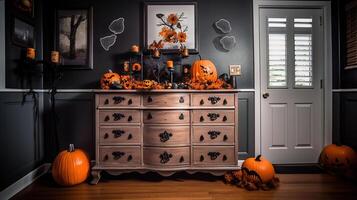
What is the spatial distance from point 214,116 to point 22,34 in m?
2.28

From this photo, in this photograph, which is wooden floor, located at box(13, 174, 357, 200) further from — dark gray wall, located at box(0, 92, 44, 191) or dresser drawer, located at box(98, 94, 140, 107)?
dresser drawer, located at box(98, 94, 140, 107)

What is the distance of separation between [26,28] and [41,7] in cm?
50

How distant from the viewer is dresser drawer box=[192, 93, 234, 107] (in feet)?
8.41

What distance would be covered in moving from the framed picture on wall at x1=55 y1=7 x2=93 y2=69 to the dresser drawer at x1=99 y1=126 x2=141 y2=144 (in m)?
0.98

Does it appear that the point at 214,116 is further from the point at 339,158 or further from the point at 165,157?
the point at 339,158

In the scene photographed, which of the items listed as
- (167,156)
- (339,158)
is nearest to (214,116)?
(167,156)

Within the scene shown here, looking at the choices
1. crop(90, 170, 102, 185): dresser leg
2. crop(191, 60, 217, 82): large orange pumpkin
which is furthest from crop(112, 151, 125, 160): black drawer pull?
crop(191, 60, 217, 82): large orange pumpkin

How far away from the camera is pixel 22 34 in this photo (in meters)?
2.57

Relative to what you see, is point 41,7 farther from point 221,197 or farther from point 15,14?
point 221,197

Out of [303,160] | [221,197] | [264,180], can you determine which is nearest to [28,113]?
[221,197]

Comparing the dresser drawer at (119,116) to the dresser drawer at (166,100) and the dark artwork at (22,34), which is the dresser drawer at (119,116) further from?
the dark artwork at (22,34)

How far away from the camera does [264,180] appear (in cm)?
248

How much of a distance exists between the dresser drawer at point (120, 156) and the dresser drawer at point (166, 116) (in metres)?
0.35

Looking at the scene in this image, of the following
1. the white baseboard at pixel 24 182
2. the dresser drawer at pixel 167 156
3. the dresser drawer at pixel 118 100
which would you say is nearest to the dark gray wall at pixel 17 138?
the white baseboard at pixel 24 182
